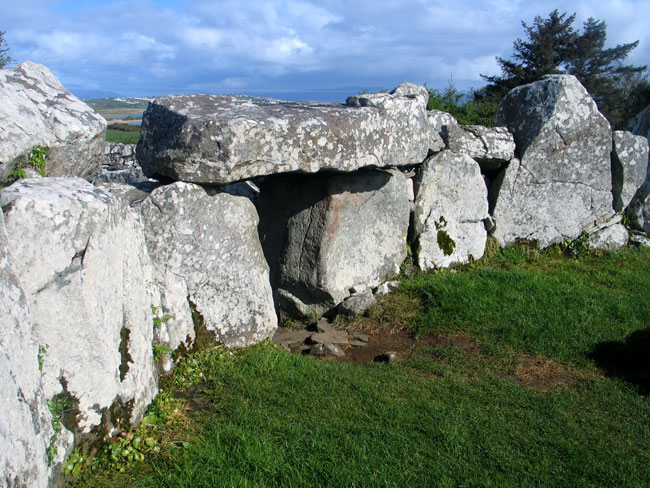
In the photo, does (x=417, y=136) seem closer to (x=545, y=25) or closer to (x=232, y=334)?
(x=232, y=334)

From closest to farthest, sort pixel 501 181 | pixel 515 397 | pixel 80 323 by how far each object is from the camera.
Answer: pixel 80 323
pixel 515 397
pixel 501 181

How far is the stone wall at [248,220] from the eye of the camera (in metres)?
3.41

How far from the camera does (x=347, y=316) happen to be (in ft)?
21.7

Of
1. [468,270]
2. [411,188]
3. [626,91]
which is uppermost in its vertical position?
[626,91]

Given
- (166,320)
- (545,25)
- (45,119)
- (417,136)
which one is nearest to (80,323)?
(166,320)

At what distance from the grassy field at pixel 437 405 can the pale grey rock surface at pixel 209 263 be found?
0.33 metres

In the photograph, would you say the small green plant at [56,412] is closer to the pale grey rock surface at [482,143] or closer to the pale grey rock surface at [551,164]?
the pale grey rock surface at [482,143]

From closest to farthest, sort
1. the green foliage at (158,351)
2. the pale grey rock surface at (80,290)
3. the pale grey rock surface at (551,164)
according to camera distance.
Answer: the pale grey rock surface at (80,290) < the green foliage at (158,351) < the pale grey rock surface at (551,164)

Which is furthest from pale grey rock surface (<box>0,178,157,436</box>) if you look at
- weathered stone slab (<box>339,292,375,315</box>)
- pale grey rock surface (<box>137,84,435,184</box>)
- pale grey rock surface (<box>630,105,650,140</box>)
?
pale grey rock surface (<box>630,105,650,140</box>)

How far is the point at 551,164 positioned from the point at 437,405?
4.89 meters

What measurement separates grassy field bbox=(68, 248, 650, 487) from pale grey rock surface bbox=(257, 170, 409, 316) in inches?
20.8

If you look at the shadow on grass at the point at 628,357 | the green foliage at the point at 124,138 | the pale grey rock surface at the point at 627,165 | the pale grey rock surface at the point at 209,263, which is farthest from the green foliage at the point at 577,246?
the green foliage at the point at 124,138

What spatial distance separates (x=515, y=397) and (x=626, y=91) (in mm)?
30254

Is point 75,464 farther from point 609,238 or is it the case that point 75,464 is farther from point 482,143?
point 609,238
